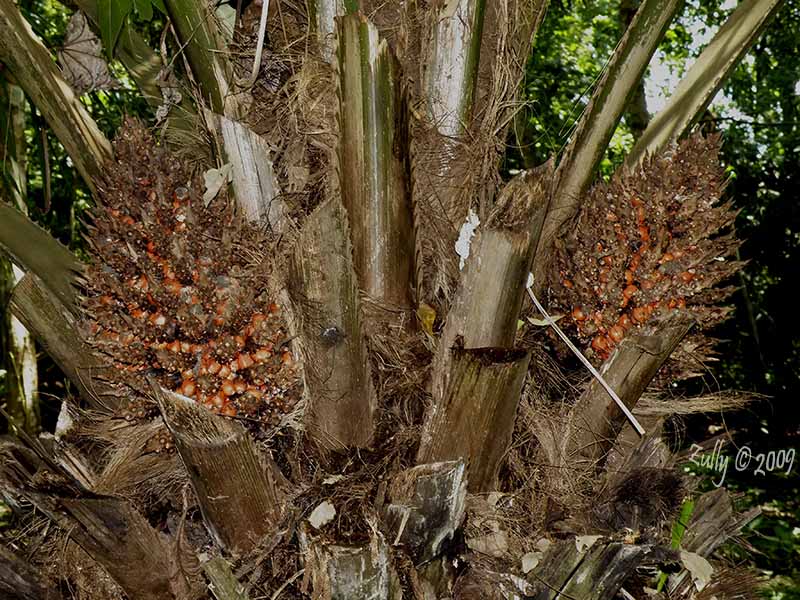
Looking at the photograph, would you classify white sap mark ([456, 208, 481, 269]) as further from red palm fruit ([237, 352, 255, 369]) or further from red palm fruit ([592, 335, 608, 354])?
red palm fruit ([237, 352, 255, 369])

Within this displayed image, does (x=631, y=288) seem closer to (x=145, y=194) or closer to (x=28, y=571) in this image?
(x=145, y=194)

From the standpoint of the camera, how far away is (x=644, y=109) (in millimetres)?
4648

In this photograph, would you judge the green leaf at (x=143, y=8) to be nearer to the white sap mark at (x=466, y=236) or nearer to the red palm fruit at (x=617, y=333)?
the white sap mark at (x=466, y=236)

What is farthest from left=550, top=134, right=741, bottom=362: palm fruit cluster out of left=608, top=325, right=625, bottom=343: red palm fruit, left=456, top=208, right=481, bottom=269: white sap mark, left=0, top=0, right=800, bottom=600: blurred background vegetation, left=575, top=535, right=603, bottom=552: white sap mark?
left=0, top=0, right=800, bottom=600: blurred background vegetation

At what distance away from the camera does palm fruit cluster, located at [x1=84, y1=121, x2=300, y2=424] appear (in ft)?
4.23

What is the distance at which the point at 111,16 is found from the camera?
5.30ft

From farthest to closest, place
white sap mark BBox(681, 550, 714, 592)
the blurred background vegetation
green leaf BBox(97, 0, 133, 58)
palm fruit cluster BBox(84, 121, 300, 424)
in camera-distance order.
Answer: the blurred background vegetation
green leaf BBox(97, 0, 133, 58)
white sap mark BBox(681, 550, 714, 592)
palm fruit cluster BBox(84, 121, 300, 424)

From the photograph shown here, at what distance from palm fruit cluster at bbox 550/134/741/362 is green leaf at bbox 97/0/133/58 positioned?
101 cm

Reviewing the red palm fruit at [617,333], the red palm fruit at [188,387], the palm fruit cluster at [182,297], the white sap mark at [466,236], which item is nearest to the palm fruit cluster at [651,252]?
the red palm fruit at [617,333]

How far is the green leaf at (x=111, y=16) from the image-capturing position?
63.1 inches

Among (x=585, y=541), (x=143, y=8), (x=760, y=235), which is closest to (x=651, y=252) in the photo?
(x=585, y=541)

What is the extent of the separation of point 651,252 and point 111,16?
1164mm

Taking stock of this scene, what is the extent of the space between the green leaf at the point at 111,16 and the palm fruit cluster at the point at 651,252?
3.33 feet

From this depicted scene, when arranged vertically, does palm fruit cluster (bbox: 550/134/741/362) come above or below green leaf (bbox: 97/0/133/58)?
below
